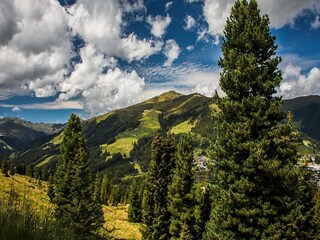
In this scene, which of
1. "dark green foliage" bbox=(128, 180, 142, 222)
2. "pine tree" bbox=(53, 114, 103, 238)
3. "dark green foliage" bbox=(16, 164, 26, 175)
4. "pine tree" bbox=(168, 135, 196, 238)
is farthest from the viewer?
"dark green foliage" bbox=(16, 164, 26, 175)

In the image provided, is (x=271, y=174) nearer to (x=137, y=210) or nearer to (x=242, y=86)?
(x=242, y=86)

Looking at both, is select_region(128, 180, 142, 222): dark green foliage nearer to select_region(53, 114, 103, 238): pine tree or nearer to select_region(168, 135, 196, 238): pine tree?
select_region(168, 135, 196, 238): pine tree

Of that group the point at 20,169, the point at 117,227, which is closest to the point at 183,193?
the point at 117,227

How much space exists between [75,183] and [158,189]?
474 inches

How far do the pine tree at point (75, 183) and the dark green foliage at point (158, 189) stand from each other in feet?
25.5

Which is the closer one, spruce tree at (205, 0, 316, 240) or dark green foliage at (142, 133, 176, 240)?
spruce tree at (205, 0, 316, 240)

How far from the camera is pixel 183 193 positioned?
41062 millimetres

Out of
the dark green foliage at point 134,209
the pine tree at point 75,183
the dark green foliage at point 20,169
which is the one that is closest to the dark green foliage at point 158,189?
the pine tree at point 75,183

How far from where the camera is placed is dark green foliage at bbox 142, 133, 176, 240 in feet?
142

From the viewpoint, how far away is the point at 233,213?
2417 cm

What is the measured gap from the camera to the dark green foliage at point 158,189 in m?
43.4

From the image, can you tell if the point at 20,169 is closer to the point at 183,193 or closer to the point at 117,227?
the point at 183,193

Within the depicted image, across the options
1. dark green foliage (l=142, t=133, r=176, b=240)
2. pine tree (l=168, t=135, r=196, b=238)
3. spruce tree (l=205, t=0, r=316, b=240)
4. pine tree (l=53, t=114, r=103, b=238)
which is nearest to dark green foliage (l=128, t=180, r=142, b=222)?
dark green foliage (l=142, t=133, r=176, b=240)

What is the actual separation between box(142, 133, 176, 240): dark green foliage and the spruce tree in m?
18.6
